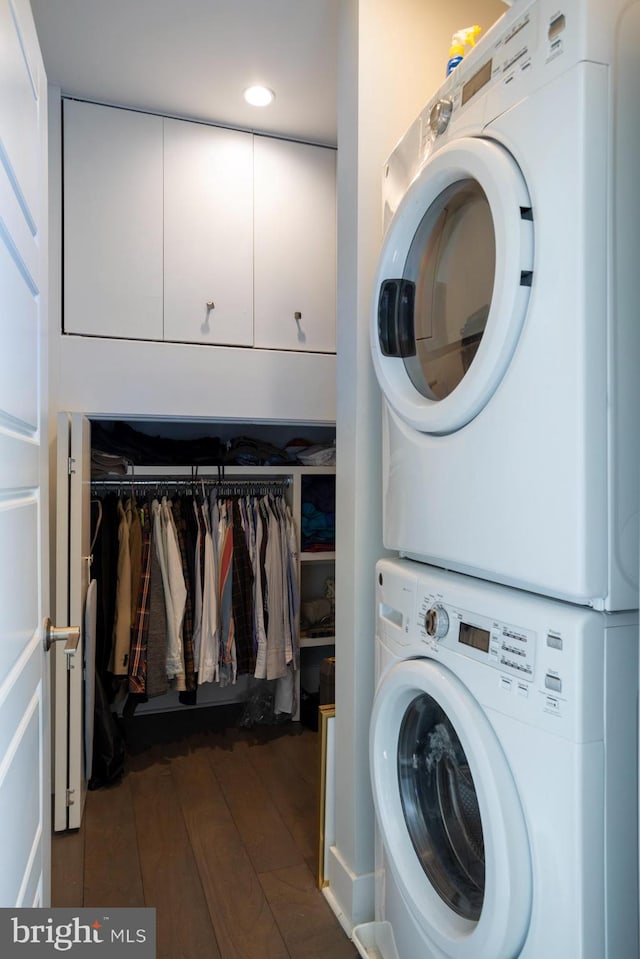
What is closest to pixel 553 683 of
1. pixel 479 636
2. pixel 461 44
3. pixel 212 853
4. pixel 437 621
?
pixel 479 636

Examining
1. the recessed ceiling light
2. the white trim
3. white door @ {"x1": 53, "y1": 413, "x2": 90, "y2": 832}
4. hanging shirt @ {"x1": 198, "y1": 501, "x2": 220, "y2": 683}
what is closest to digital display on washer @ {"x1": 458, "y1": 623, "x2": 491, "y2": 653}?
the white trim

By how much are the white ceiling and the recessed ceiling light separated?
0.03 m

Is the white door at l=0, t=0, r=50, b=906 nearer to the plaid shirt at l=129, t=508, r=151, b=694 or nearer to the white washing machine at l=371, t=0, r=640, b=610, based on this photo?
the white washing machine at l=371, t=0, r=640, b=610

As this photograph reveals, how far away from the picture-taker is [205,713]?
289 cm

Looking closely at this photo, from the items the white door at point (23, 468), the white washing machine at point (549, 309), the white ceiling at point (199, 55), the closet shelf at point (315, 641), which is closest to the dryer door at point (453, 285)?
the white washing machine at point (549, 309)

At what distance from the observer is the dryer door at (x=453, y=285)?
0.92 meters

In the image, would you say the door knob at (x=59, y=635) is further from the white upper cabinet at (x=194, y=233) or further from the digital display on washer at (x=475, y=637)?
the white upper cabinet at (x=194, y=233)

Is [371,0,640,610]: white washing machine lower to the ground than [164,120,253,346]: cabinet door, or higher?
lower

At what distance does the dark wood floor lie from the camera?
4.96ft

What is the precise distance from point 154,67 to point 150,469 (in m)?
1.45

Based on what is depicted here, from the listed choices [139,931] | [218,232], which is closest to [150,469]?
[218,232]

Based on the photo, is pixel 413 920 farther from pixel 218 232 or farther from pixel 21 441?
pixel 218 232

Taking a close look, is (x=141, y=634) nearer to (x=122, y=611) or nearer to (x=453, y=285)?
(x=122, y=611)

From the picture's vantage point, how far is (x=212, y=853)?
1822mm
